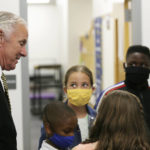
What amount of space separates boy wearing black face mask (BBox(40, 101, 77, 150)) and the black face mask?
79 cm

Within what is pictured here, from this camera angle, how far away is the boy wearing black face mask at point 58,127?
1.60 m

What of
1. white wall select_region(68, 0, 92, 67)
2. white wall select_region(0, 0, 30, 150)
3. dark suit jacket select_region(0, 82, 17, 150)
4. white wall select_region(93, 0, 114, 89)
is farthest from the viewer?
white wall select_region(68, 0, 92, 67)

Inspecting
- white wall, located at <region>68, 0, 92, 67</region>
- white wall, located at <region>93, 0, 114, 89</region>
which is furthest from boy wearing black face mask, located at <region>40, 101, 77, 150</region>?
white wall, located at <region>68, 0, 92, 67</region>

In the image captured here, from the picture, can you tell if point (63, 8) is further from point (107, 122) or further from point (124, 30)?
point (107, 122)

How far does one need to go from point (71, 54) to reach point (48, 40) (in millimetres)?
1692

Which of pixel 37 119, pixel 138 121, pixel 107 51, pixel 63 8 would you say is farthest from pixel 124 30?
pixel 63 8

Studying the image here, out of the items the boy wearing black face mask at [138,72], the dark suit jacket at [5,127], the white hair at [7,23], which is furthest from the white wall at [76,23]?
the dark suit jacket at [5,127]

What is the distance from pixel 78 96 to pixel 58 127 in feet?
1.87

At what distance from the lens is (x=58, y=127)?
1.59 m

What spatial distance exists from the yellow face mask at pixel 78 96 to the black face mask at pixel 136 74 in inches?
12.7

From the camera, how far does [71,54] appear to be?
26.2ft

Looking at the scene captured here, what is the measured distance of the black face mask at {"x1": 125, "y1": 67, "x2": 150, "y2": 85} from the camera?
7.50ft

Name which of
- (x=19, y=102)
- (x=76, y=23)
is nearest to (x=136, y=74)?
(x=19, y=102)

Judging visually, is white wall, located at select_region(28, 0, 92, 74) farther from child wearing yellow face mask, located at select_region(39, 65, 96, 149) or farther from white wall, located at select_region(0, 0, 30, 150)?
child wearing yellow face mask, located at select_region(39, 65, 96, 149)
